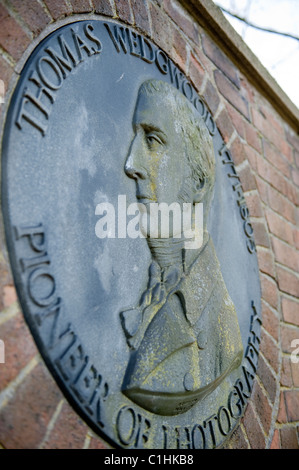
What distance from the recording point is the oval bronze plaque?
38.7 inches

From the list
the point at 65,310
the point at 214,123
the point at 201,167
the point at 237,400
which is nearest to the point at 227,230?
the point at 201,167

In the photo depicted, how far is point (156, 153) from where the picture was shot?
1361 mm

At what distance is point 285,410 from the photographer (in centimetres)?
172

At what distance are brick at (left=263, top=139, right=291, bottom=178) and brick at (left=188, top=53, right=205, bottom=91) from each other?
61 centimetres

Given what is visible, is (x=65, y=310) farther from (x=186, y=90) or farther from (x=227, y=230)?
(x=186, y=90)

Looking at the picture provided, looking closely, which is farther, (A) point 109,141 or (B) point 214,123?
(B) point 214,123

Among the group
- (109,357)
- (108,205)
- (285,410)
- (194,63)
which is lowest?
(285,410)

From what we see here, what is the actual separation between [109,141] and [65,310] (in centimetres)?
52

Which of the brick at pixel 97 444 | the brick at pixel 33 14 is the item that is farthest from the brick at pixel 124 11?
the brick at pixel 97 444

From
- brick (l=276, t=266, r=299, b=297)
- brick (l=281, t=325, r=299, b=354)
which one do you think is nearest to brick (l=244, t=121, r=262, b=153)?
brick (l=276, t=266, r=299, b=297)

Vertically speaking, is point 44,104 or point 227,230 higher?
point 44,104

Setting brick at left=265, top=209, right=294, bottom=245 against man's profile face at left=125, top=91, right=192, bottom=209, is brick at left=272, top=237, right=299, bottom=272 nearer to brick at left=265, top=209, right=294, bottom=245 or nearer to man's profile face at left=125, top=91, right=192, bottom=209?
Answer: brick at left=265, top=209, right=294, bottom=245

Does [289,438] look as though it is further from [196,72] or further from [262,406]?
[196,72]

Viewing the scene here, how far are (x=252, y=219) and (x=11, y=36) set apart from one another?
1254mm
